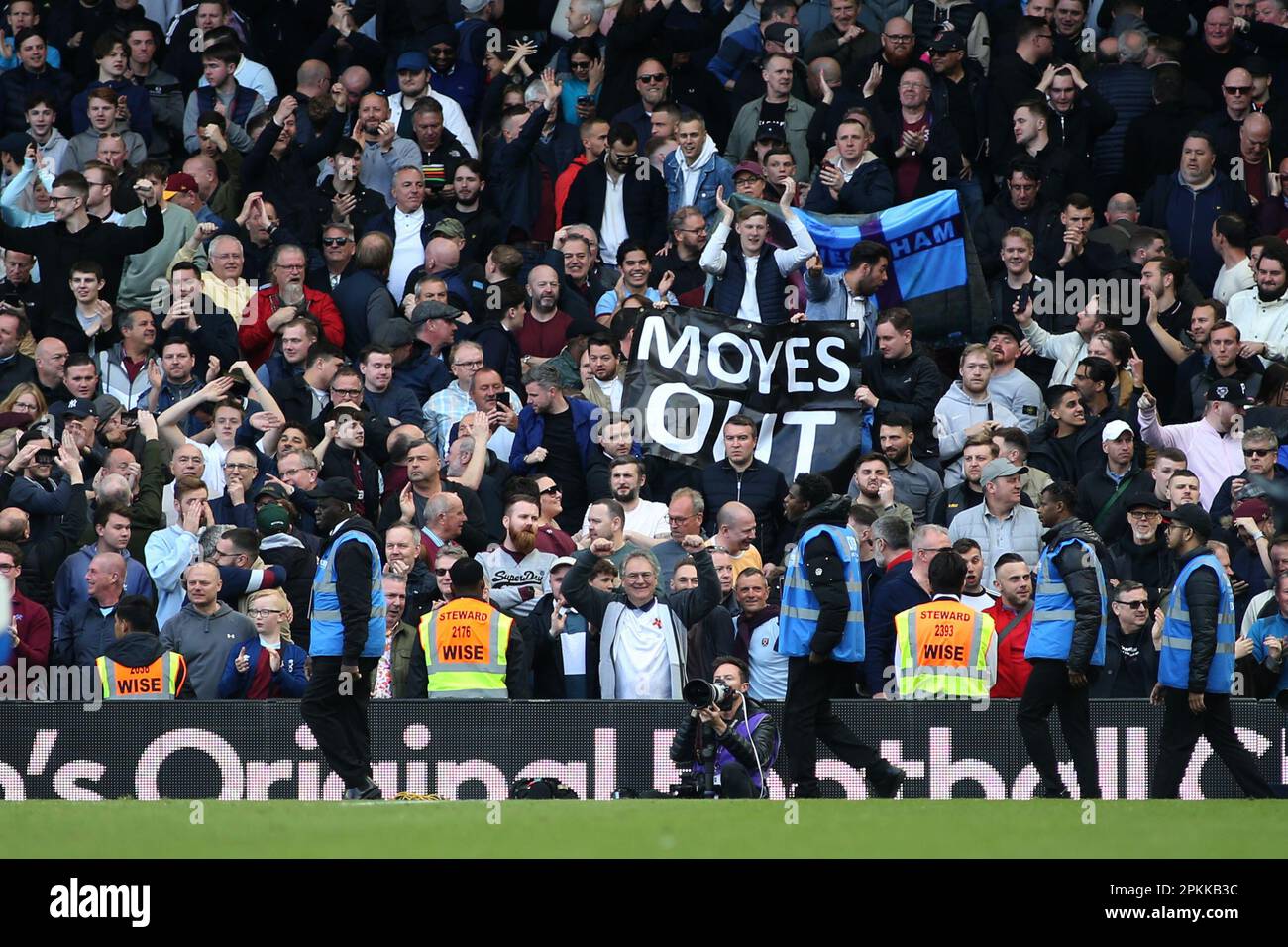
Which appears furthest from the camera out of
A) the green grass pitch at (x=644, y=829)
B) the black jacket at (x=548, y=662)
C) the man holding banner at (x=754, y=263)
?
the man holding banner at (x=754, y=263)

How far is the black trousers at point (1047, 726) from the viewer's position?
12422 millimetres

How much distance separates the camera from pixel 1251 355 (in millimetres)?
16172

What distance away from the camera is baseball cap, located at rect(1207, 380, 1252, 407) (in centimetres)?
1578

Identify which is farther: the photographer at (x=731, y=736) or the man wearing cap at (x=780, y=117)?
the man wearing cap at (x=780, y=117)

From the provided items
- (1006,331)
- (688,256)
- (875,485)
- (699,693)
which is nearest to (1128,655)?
(875,485)

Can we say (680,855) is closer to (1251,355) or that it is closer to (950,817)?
(950,817)

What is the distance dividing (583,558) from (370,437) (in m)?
2.93

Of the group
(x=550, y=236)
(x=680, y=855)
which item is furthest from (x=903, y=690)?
(x=550, y=236)

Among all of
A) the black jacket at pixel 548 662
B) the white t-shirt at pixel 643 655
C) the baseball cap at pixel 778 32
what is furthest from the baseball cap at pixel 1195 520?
the baseball cap at pixel 778 32

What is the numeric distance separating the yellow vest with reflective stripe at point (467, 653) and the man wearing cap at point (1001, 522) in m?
3.04

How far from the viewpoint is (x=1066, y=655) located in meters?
12.4

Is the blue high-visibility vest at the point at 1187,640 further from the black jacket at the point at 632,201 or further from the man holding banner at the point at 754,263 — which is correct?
the black jacket at the point at 632,201

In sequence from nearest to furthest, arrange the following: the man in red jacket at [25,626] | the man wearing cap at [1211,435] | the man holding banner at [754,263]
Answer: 1. the man in red jacket at [25,626]
2. the man wearing cap at [1211,435]
3. the man holding banner at [754,263]

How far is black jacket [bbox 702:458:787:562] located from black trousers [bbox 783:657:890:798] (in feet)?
9.35
